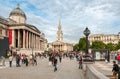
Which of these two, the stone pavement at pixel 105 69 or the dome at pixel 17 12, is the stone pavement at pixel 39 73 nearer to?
the stone pavement at pixel 105 69

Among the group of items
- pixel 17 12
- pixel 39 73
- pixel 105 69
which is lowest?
pixel 39 73

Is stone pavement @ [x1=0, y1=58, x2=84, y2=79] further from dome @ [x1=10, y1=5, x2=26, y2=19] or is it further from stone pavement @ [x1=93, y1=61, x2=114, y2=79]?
dome @ [x1=10, y1=5, x2=26, y2=19]

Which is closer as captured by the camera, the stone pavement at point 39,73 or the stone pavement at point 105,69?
the stone pavement at point 39,73

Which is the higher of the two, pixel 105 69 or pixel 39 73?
pixel 105 69

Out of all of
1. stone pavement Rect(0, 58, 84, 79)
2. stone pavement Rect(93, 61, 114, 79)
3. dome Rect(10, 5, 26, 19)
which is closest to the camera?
stone pavement Rect(0, 58, 84, 79)

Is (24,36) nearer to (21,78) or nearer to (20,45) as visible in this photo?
(20,45)

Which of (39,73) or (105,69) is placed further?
(105,69)

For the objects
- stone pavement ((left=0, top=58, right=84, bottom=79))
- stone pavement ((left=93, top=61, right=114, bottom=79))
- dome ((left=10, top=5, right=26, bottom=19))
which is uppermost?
dome ((left=10, top=5, right=26, bottom=19))

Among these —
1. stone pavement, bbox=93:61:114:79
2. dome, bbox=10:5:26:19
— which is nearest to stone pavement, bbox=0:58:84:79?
stone pavement, bbox=93:61:114:79

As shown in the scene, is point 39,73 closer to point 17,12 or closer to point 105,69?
point 105,69

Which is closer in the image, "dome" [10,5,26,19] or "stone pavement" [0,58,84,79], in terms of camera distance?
"stone pavement" [0,58,84,79]

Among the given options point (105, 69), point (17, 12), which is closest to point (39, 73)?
point (105, 69)

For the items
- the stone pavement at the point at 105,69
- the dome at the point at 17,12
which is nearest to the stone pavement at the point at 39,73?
the stone pavement at the point at 105,69

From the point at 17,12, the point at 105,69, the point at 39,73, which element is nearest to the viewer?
the point at 39,73
